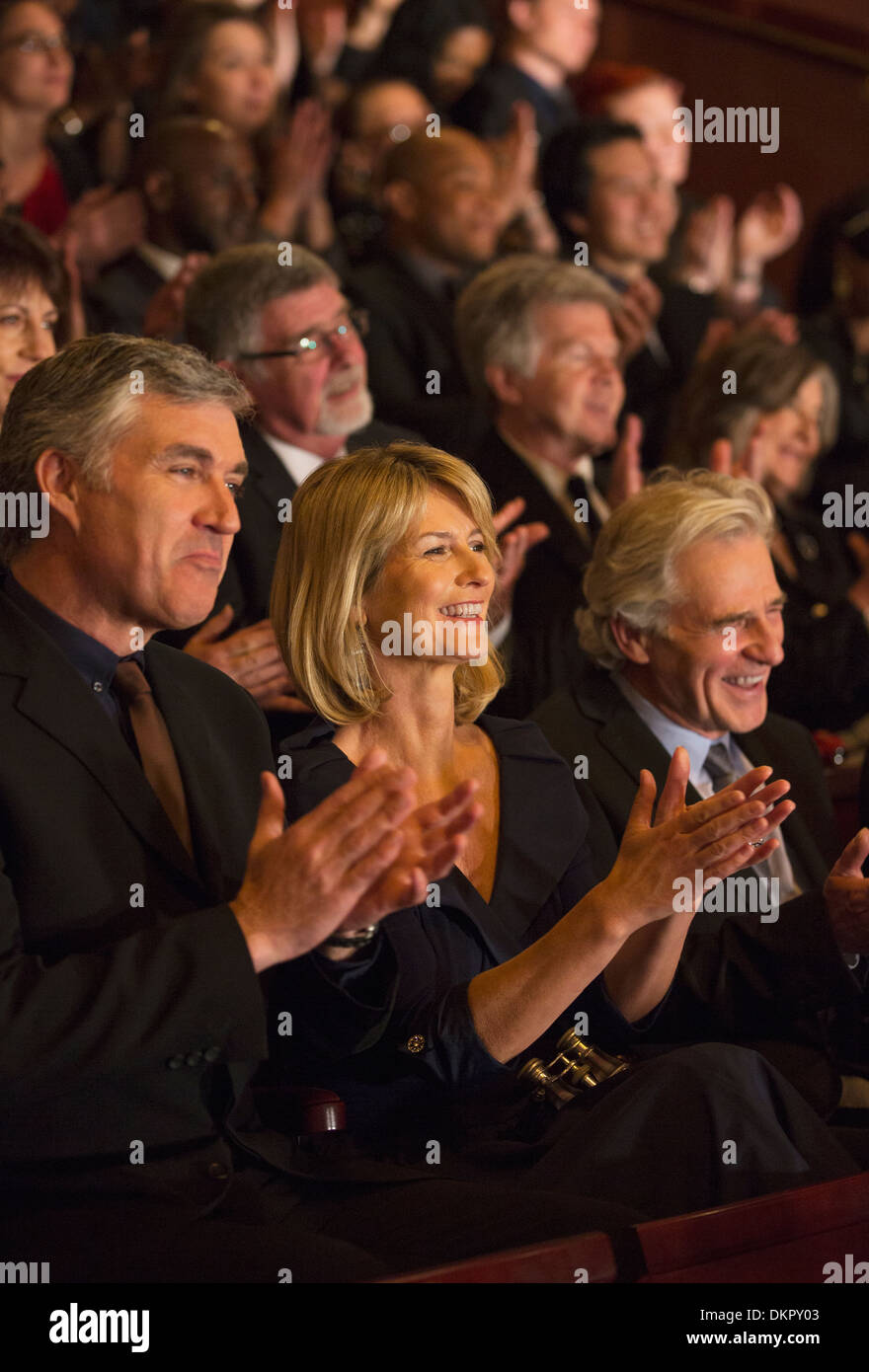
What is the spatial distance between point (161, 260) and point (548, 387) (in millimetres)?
801

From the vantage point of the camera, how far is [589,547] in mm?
2668

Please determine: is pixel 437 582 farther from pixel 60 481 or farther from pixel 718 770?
pixel 718 770

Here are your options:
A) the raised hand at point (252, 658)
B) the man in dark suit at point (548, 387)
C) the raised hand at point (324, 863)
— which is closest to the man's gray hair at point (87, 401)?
the raised hand at point (324, 863)

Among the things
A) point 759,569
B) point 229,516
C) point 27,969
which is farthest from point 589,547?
point 27,969

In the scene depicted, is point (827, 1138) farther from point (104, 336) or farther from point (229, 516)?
point (104, 336)

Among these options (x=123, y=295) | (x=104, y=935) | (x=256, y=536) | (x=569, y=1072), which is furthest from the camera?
(x=123, y=295)

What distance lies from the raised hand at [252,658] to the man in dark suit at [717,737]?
0.33m

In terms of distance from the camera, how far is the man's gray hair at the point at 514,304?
9.23 ft

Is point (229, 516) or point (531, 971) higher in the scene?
point (229, 516)

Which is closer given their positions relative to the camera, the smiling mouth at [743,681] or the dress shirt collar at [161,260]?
the smiling mouth at [743,681]

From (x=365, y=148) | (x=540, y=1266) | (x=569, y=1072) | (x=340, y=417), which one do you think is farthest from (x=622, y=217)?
(x=540, y=1266)

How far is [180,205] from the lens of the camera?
3037mm

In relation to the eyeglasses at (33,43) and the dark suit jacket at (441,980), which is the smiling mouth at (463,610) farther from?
the eyeglasses at (33,43)
